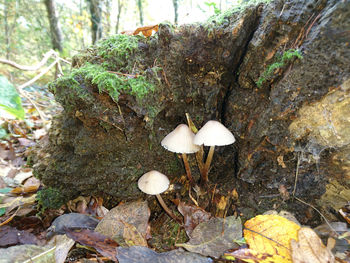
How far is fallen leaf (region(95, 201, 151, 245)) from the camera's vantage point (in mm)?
1694

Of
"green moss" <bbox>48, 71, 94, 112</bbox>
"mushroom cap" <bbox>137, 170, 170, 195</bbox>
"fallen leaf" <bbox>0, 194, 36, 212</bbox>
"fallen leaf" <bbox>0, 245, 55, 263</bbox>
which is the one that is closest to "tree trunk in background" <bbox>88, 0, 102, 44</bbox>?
"green moss" <bbox>48, 71, 94, 112</bbox>

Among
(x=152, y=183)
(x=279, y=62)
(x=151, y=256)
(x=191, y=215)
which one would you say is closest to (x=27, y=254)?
(x=151, y=256)

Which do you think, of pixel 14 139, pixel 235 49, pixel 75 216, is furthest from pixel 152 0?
pixel 75 216

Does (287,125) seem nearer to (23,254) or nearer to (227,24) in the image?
(227,24)

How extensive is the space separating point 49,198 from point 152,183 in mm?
1058

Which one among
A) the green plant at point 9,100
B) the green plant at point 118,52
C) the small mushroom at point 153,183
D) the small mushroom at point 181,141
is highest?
the green plant at point 118,52

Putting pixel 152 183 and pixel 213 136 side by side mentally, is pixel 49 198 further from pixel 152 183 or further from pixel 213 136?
pixel 213 136

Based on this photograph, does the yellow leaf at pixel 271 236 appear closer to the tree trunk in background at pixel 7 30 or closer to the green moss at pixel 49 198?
the green moss at pixel 49 198

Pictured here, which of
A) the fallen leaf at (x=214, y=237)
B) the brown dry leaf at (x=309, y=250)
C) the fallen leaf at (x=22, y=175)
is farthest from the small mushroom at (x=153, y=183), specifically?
the fallen leaf at (x=22, y=175)

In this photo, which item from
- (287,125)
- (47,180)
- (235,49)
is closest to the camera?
(287,125)

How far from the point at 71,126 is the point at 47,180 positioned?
0.59 meters

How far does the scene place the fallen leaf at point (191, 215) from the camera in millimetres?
1820

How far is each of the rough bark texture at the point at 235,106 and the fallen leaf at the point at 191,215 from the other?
36 cm

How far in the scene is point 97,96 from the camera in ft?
5.65
